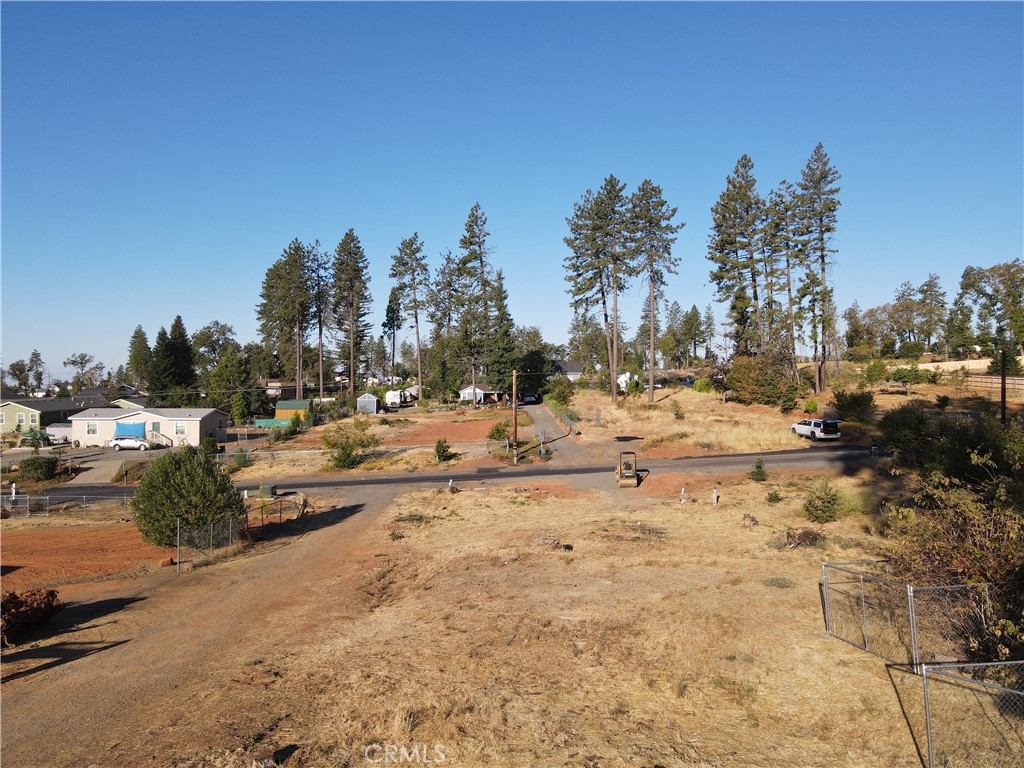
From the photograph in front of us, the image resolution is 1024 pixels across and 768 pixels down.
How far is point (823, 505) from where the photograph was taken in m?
23.5

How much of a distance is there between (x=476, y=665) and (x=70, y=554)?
20.5m

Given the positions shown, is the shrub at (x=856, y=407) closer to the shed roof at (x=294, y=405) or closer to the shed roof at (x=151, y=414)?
the shed roof at (x=294, y=405)

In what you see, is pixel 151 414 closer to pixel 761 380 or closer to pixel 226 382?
pixel 226 382

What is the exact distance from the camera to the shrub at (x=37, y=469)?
4122cm

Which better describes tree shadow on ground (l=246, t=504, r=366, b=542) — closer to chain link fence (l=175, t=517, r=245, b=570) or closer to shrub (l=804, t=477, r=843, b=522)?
chain link fence (l=175, t=517, r=245, b=570)

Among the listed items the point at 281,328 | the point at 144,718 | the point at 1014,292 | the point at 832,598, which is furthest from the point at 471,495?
the point at 1014,292

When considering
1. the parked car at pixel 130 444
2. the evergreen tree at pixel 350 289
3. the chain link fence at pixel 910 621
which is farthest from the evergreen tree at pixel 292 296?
the chain link fence at pixel 910 621

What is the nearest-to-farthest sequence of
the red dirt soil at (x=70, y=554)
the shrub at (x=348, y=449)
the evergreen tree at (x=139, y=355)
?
the red dirt soil at (x=70, y=554)
the shrub at (x=348, y=449)
the evergreen tree at (x=139, y=355)

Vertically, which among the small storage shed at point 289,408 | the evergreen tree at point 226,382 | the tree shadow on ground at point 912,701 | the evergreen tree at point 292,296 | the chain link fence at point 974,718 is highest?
the evergreen tree at point 292,296

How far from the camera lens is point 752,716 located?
1013 centimetres

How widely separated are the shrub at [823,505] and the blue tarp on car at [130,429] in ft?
187

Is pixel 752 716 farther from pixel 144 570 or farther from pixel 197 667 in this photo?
pixel 144 570

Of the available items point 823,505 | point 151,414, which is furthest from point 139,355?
point 823,505

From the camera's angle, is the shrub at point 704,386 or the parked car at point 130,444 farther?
the shrub at point 704,386
